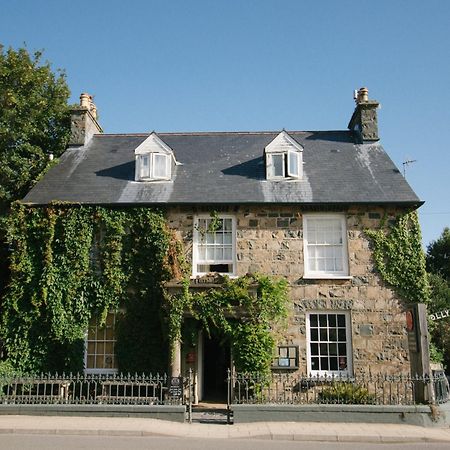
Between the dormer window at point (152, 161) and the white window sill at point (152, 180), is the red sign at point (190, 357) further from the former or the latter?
the dormer window at point (152, 161)

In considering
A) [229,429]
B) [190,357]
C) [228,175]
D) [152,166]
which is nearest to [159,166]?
[152,166]

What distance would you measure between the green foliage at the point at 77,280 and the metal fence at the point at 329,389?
3366 mm

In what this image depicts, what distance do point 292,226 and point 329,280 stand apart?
2127 mm

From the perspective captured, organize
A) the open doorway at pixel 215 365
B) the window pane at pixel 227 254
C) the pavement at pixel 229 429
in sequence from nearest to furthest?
the pavement at pixel 229 429 < the window pane at pixel 227 254 < the open doorway at pixel 215 365

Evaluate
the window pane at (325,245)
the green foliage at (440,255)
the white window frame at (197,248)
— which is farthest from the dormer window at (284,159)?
the green foliage at (440,255)

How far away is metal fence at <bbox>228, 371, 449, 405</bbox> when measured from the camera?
39.3ft

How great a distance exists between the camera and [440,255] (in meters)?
35.4

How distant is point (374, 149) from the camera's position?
18.2m

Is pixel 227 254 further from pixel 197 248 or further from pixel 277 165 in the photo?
pixel 277 165

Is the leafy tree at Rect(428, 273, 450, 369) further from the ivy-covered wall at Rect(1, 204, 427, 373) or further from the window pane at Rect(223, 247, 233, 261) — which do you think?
the window pane at Rect(223, 247, 233, 261)

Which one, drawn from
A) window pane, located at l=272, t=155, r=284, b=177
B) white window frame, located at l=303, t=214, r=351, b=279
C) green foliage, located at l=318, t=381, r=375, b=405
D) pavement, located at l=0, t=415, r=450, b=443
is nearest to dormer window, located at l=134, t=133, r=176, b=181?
window pane, located at l=272, t=155, r=284, b=177

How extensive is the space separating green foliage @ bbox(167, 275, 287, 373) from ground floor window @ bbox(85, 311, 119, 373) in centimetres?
283

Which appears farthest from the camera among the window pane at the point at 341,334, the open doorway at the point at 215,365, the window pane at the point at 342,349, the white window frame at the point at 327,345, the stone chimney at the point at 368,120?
the stone chimney at the point at 368,120

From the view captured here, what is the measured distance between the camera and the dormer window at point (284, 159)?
54.7ft
